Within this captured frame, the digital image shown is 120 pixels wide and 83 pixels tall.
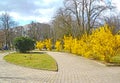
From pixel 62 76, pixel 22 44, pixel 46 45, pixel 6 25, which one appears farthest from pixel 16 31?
pixel 62 76

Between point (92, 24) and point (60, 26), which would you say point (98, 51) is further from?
point (60, 26)

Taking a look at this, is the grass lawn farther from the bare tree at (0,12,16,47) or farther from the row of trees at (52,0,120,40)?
the bare tree at (0,12,16,47)

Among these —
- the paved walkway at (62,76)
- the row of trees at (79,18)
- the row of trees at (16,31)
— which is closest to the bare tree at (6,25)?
the row of trees at (16,31)

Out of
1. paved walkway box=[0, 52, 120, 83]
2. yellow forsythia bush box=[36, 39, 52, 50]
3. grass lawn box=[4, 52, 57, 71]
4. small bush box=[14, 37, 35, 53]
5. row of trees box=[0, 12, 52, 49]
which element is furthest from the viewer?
row of trees box=[0, 12, 52, 49]

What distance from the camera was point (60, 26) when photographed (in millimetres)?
51125

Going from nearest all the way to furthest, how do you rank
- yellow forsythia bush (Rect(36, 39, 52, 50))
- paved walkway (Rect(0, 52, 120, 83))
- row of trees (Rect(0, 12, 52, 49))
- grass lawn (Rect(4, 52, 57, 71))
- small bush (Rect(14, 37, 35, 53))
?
paved walkway (Rect(0, 52, 120, 83)), grass lawn (Rect(4, 52, 57, 71)), small bush (Rect(14, 37, 35, 53)), yellow forsythia bush (Rect(36, 39, 52, 50)), row of trees (Rect(0, 12, 52, 49))

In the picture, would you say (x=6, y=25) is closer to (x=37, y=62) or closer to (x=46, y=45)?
(x=46, y=45)

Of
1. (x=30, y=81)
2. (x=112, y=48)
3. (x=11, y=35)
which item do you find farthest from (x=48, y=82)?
(x=11, y=35)

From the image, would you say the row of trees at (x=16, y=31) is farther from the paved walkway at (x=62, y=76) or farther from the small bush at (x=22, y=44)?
the paved walkway at (x=62, y=76)

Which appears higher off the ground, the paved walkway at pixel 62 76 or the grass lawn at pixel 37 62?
the paved walkway at pixel 62 76

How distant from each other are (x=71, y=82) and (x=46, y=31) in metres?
77.2

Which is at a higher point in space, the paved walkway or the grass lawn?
the paved walkway

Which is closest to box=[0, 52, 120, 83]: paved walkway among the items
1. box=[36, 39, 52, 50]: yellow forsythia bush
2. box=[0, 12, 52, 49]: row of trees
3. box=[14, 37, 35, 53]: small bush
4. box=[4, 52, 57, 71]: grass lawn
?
box=[4, 52, 57, 71]: grass lawn

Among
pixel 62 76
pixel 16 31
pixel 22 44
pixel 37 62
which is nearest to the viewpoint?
pixel 62 76
